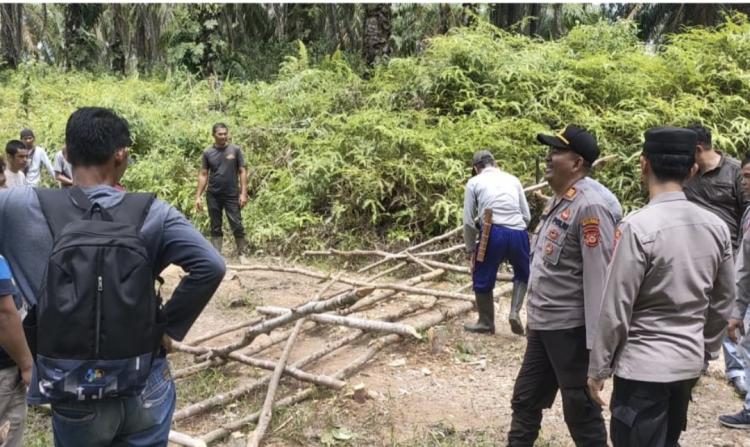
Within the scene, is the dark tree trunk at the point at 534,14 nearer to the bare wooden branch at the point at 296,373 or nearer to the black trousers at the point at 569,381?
the bare wooden branch at the point at 296,373

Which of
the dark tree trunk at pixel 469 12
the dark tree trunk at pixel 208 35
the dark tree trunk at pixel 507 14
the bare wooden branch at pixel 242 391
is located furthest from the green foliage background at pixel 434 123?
the dark tree trunk at pixel 507 14

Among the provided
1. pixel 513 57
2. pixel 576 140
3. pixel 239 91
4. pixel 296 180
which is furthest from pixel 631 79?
pixel 239 91

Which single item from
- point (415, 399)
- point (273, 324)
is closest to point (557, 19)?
point (273, 324)

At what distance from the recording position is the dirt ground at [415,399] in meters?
4.00

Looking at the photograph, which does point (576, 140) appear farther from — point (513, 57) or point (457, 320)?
point (513, 57)

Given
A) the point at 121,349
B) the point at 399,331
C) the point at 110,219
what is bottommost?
the point at 399,331

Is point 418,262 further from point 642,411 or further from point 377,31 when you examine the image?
point 377,31

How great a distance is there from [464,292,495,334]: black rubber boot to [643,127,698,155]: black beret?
3.33 metres

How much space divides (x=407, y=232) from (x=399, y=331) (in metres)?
4.11

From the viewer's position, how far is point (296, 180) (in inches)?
401

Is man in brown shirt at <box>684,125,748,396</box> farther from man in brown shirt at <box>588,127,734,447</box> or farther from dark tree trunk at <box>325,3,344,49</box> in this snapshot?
dark tree trunk at <box>325,3,344,49</box>

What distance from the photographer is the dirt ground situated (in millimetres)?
4004

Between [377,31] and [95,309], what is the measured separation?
12749mm

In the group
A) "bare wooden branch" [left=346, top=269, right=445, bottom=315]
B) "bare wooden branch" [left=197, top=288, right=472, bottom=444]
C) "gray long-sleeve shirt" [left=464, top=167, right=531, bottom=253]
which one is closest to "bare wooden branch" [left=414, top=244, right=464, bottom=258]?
"bare wooden branch" [left=346, top=269, right=445, bottom=315]
